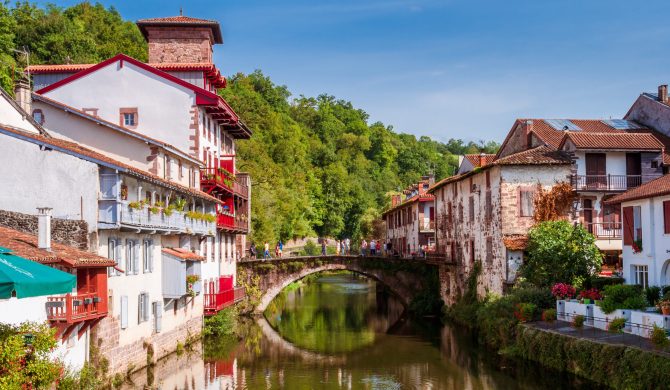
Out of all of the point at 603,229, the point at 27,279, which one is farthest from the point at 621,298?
the point at 27,279

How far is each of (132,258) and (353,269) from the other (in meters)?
32.3

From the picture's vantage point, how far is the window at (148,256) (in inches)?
1224

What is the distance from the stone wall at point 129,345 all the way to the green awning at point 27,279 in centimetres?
848

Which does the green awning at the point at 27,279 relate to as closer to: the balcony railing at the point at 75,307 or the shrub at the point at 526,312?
the balcony railing at the point at 75,307

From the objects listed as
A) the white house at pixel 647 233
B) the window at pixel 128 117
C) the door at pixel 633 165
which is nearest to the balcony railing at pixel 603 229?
the door at pixel 633 165

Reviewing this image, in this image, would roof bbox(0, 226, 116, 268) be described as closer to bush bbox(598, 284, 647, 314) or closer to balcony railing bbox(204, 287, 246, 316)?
balcony railing bbox(204, 287, 246, 316)

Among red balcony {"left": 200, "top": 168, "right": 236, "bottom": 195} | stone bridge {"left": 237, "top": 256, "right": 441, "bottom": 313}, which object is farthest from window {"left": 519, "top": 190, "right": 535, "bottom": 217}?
red balcony {"left": 200, "top": 168, "right": 236, "bottom": 195}

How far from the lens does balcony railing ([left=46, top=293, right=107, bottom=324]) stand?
21.5 metres

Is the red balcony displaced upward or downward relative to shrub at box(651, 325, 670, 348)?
upward

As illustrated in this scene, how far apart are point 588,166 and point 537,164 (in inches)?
118

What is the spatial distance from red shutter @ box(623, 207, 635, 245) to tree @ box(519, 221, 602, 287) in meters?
3.29

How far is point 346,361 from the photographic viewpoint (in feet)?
125

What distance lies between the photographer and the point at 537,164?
143ft

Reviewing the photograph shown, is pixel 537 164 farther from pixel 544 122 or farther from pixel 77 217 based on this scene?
pixel 77 217
